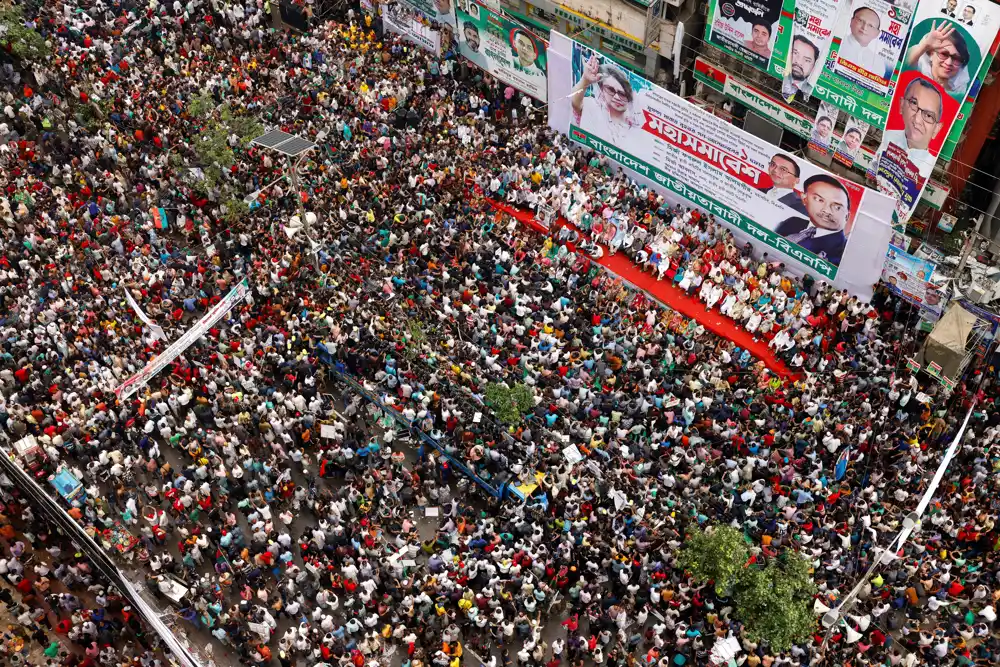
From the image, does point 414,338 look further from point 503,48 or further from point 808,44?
point 808,44

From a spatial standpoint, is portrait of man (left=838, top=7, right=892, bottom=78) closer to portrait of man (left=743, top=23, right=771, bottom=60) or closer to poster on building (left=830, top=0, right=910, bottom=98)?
poster on building (left=830, top=0, right=910, bottom=98)

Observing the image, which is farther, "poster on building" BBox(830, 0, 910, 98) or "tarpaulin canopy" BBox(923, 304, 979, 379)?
"poster on building" BBox(830, 0, 910, 98)

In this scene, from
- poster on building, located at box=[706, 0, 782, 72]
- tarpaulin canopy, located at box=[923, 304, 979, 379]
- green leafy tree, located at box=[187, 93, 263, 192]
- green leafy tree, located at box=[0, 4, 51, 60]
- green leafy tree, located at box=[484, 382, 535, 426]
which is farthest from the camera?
green leafy tree, located at box=[0, 4, 51, 60]

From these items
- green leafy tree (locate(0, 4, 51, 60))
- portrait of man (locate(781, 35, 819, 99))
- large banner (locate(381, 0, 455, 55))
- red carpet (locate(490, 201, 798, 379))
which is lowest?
red carpet (locate(490, 201, 798, 379))

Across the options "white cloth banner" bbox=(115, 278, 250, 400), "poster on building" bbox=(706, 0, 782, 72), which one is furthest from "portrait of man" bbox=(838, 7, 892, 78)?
"white cloth banner" bbox=(115, 278, 250, 400)

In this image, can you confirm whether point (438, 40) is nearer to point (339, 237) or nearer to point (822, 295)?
point (339, 237)

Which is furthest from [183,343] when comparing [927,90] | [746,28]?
[927,90]

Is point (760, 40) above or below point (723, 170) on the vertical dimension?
above

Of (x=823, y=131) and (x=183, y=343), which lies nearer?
(x=183, y=343)
